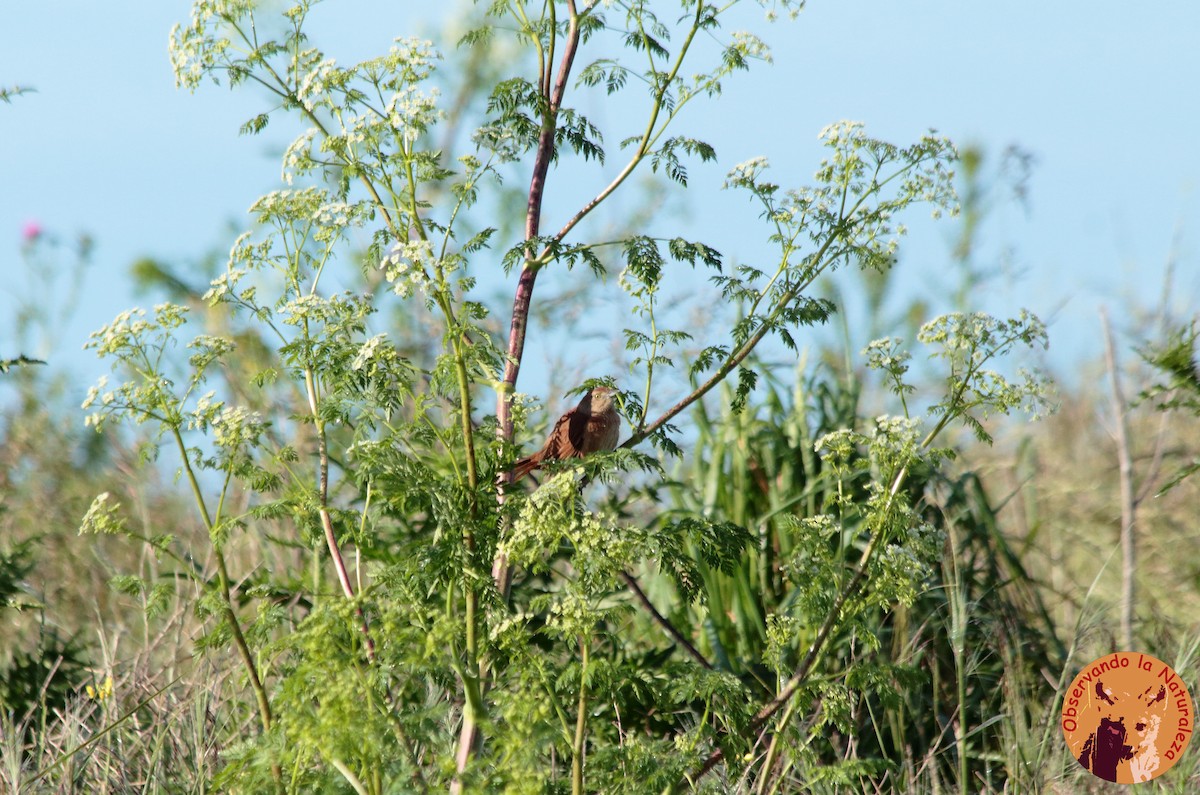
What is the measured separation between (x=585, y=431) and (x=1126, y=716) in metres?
1.66

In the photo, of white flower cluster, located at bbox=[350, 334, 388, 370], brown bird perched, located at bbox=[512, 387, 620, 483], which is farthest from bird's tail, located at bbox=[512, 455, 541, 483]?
white flower cluster, located at bbox=[350, 334, 388, 370]

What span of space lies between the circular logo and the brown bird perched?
4.72 feet

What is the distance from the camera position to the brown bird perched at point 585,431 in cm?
340

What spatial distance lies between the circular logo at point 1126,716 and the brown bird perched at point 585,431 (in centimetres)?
144

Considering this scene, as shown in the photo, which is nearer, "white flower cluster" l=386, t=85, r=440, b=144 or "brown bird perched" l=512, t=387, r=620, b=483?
"white flower cluster" l=386, t=85, r=440, b=144

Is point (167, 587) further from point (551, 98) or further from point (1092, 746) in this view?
point (1092, 746)

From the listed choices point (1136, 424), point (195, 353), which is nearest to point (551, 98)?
point (195, 353)

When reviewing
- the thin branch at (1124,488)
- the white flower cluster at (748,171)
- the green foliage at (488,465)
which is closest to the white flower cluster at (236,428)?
the green foliage at (488,465)

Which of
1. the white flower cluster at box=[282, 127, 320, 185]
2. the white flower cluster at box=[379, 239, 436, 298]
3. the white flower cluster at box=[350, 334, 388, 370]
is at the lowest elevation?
the white flower cluster at box=[350, 334, 388, 370]

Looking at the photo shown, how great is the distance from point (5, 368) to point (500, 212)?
233cm

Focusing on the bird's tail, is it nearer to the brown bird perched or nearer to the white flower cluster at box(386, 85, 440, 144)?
the brown bird perched

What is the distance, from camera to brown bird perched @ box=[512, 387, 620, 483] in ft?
11.2

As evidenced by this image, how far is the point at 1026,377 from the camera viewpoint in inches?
127

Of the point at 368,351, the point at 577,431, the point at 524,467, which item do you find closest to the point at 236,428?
the point at 368,351
